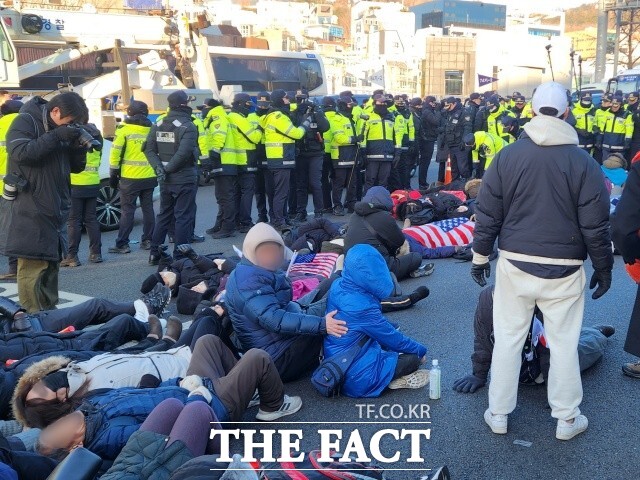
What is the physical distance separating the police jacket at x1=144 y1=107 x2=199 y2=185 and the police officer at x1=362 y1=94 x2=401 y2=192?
4.30m

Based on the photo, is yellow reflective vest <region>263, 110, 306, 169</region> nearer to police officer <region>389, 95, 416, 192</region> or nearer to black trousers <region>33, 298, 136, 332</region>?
police officer <region>389, 95, 416, 192</region>

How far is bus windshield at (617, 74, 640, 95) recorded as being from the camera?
80.0ft

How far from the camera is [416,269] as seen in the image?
7.79 meters

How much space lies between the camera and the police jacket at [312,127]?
11.3m

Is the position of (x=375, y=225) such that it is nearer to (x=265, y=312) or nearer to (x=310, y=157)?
(x=265, y=312)

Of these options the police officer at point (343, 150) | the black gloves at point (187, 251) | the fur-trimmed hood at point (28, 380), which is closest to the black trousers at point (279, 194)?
the police officer at point (343, 150)

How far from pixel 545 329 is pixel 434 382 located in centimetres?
89

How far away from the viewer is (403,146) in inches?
535

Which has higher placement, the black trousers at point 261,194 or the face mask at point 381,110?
the face mask at point 381,110

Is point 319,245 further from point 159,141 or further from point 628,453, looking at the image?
point 628,453

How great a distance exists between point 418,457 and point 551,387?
0.85 meters

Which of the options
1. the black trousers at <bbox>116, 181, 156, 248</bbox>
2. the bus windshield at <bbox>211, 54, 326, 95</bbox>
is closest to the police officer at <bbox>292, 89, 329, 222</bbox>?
the black trousers at <bbox>116, 181, 156, 248</bbox>

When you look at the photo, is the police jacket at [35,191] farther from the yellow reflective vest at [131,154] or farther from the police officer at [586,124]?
the police officer at [586,124]

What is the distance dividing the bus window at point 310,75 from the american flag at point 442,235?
13.9 m
